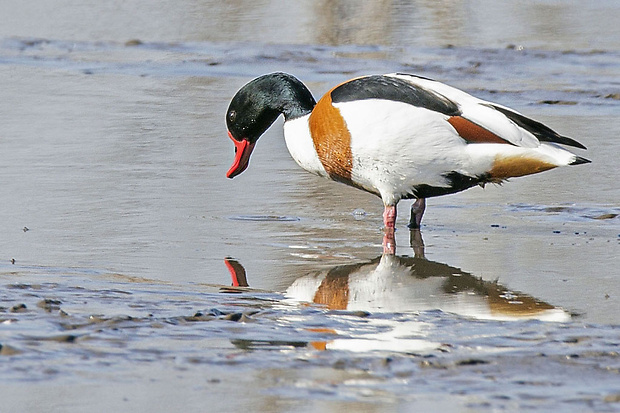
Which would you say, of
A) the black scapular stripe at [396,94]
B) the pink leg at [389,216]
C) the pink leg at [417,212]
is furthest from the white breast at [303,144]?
the pink leg at [417,212]

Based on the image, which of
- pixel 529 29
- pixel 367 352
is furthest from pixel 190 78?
pixel 367 352

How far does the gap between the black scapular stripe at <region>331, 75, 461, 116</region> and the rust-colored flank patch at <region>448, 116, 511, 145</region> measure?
0.05 meters

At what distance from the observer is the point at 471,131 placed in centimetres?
592

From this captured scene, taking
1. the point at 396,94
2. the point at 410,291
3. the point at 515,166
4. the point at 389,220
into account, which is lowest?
the point at 410,291

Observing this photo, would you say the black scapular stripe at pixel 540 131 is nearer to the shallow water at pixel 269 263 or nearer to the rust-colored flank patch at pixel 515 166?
the rust-colored flank patch at pixel 515 166

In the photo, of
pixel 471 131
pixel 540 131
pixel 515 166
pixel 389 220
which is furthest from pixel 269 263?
pixel 540 131

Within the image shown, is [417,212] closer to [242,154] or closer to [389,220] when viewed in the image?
[389,220]

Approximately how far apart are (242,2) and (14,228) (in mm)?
10276

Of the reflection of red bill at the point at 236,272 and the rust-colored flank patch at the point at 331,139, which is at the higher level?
the rust-colored flank patch at the point at 331,139

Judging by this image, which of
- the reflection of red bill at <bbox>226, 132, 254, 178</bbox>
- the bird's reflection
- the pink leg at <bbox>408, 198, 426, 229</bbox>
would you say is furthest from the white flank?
the reflection of red bill at <bbox>226, 132, 254, 178</bbox>

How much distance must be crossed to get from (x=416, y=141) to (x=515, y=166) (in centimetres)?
51

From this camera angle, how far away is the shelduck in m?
5.90

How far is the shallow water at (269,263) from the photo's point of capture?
3.77m

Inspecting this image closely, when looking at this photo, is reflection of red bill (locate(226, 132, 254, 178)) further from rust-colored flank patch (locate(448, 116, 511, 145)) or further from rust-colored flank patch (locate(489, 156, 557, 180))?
rust-colored flank patch (locate(489, 156, 557, 180))
